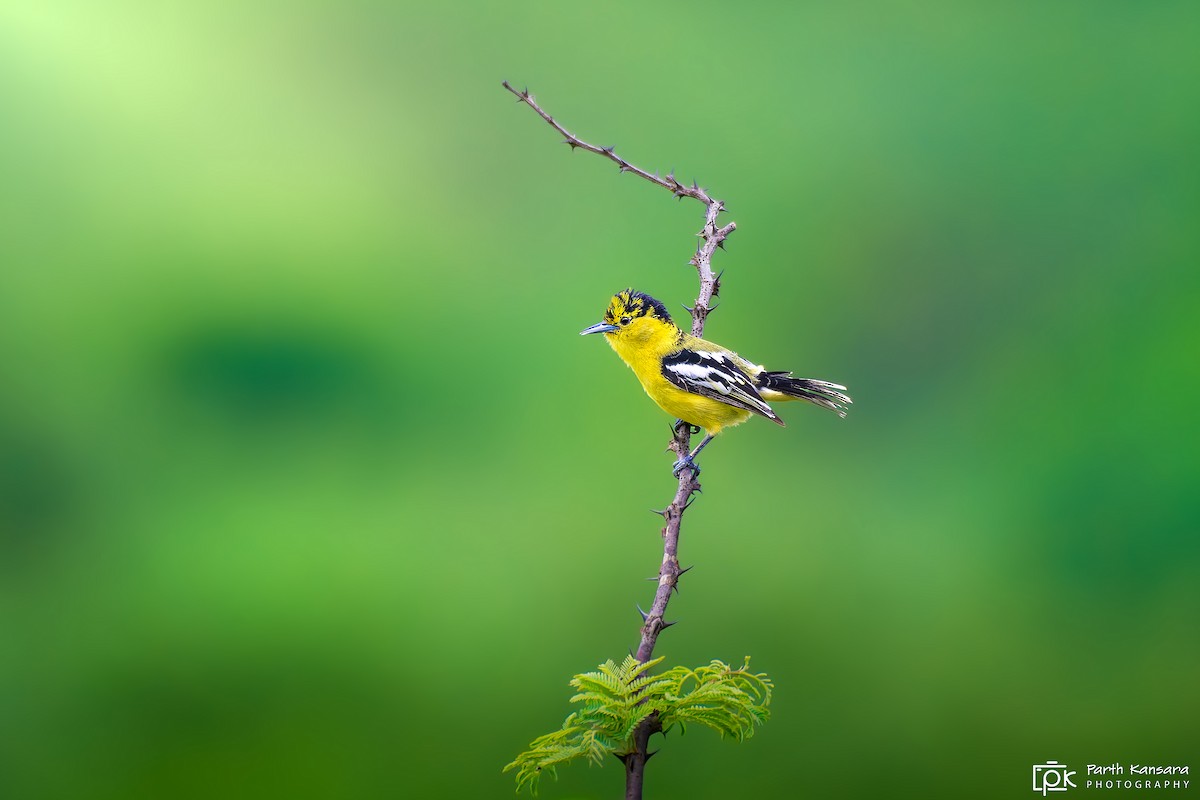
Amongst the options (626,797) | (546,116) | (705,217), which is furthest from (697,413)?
(626,797)

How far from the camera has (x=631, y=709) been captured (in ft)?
3.31

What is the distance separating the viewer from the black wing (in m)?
1.85

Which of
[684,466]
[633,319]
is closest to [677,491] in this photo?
[684,466]

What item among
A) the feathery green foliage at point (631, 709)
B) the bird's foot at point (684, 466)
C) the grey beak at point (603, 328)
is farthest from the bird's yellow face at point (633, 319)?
the feathery green foliage at point (631, 709)

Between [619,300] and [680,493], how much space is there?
20.3 inches

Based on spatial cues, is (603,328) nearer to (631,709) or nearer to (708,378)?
(708,378)

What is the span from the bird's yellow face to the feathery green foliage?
2.52 feet

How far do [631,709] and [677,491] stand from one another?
0.42 meters

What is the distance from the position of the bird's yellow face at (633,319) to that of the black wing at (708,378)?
7 cm

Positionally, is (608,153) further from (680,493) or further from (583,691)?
(583,691)

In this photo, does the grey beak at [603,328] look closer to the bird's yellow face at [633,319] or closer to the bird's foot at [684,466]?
the bird's yellow face at [633,319]

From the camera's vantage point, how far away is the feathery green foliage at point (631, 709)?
996 millimetres

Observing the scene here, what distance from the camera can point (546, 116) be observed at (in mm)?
1166

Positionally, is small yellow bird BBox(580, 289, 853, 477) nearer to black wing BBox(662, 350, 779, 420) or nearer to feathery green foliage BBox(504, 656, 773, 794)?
black wing BBox(662, 350, 779, 420)
